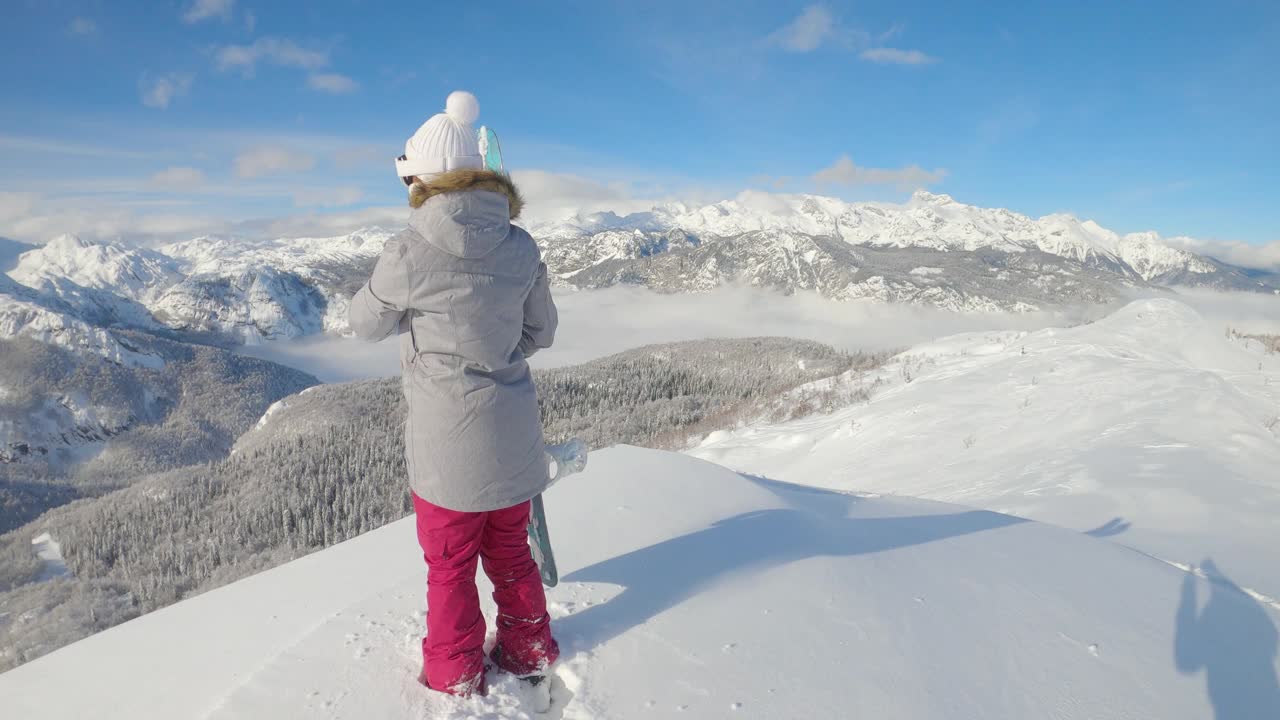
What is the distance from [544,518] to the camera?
3.57 m

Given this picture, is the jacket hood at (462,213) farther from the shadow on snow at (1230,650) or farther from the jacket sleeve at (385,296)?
the shadow on snow at (1230,650)

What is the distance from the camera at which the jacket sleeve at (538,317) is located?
3211mm

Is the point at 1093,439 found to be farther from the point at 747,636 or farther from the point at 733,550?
the point at 747,636

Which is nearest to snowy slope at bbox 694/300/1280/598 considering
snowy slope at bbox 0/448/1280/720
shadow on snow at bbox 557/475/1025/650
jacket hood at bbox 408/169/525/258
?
snowy slope at bbox 0/448/1280/720

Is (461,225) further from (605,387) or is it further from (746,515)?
(605,387)

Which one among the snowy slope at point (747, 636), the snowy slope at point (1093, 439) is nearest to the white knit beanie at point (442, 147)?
the snowy slope at point (747, 636)

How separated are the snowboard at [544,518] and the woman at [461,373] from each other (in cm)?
43

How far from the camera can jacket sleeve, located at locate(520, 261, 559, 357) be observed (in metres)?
3.21

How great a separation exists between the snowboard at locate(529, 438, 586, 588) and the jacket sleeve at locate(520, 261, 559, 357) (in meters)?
0.69

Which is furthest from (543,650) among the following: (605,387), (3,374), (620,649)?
(3,374)

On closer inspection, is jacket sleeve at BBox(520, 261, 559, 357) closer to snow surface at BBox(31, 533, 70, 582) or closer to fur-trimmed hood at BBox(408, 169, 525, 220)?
fur-trimmed hood at BBox(408, 169, 525, 220)

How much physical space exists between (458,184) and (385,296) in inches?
26.1

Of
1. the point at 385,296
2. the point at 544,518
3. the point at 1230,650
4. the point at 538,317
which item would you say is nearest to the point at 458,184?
the point at 385,296

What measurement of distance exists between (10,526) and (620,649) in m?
158
